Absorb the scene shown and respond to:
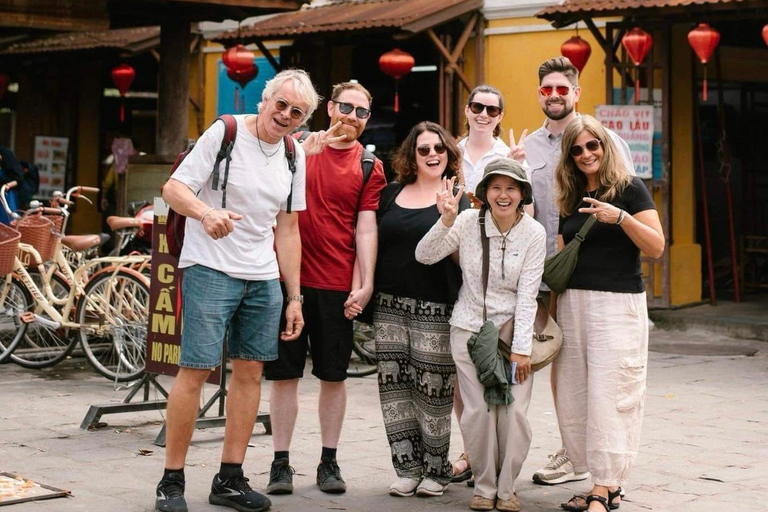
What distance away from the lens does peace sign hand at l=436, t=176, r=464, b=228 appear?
18.8ft

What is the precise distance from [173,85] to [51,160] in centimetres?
736

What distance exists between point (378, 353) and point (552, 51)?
8.73m

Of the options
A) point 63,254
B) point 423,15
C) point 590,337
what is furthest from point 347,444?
point 423,15

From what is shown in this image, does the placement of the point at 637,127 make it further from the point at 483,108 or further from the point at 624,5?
the point at 483,108

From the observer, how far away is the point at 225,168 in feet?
18.1

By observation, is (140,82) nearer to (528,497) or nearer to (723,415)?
(723,415)

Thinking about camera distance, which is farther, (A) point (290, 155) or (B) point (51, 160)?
(B) point (51, 160)

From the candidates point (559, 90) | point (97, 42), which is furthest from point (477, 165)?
point (97, 42)

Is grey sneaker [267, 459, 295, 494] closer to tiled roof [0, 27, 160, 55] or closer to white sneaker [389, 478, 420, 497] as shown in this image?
white sneaker [389, 478, 420, 497]

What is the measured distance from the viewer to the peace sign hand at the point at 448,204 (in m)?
5.73

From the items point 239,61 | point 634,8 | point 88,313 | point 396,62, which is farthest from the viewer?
point 239,61

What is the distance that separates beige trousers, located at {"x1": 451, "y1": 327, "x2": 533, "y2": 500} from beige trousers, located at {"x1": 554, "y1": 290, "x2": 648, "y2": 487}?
0.26m

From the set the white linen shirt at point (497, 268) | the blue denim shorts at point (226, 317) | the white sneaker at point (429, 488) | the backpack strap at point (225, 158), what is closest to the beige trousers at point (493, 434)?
the white linen shirt at point (497, 268)

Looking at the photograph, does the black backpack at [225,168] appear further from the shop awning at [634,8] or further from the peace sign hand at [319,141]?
the shop awning at [634,8]
